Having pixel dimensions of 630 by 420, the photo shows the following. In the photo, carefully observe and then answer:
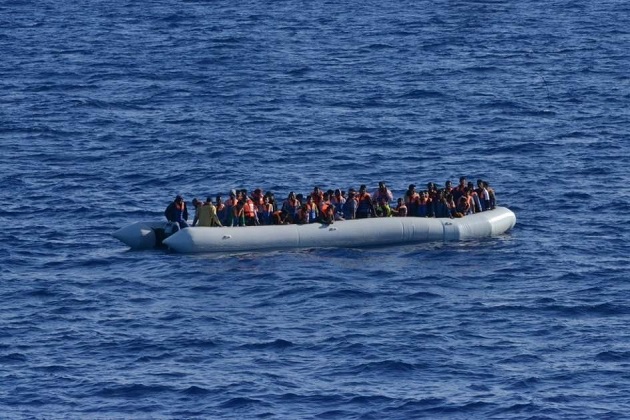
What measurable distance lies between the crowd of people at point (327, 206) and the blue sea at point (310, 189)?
4.82ft

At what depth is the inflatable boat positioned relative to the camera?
57.5m

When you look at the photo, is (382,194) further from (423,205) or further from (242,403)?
(242,403)

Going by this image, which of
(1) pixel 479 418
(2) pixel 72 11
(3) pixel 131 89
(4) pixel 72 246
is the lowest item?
(1) pixel 479 418

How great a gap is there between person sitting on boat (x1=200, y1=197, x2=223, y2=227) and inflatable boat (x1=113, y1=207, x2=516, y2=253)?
61 cm

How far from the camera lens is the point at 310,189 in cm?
6756

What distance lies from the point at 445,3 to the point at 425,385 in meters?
70.4

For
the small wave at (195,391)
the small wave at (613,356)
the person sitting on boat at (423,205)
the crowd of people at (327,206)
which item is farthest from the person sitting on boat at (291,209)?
the small wave at (613,356)

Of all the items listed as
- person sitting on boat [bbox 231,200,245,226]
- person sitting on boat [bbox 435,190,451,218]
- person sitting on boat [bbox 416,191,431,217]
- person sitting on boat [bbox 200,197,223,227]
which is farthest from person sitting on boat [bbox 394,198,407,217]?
person sitting on boat [bbox 200,197,223,227]

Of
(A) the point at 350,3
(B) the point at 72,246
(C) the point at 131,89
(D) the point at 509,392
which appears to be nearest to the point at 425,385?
(D) the point at 509,392

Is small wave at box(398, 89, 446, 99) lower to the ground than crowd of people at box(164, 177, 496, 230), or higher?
higher

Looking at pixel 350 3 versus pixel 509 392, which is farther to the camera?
pixel 350 3

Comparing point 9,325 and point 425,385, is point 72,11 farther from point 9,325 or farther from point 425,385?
point 425,385

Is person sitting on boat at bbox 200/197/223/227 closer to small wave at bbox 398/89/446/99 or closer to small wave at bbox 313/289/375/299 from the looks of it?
small wave at bbox 313/289/375/299

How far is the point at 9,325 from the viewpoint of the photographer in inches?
2003
